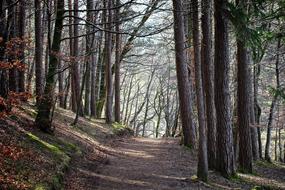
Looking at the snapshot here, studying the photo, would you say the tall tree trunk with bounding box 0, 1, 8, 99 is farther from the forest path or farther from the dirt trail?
the dirt trail

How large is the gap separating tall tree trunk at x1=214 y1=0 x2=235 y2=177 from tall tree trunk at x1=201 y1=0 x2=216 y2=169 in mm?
252

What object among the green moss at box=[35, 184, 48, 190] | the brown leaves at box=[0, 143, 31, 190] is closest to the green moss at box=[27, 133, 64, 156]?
the green moss at box=[35, 184, 48, 190]

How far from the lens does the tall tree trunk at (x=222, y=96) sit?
11.9 meters

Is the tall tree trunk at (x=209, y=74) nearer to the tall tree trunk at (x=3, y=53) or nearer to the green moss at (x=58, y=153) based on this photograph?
the green moss at (x=58, y=153)

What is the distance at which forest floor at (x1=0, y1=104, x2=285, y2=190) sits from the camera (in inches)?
310

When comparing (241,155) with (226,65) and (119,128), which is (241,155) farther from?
(119,128)

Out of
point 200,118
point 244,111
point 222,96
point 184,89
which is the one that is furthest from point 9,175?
point 184,89

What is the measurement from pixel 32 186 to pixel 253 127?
1439 cm

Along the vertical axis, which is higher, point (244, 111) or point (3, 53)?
point (3, 53)

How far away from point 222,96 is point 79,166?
16.3 ft

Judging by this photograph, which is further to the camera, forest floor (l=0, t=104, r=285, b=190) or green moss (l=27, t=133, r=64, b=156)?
green moss (l=27, t=133, r=64, b=156)

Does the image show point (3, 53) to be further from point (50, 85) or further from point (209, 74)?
point (209, 74)

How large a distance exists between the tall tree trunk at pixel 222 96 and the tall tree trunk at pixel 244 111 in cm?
259

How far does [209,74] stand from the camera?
11.9 metres
